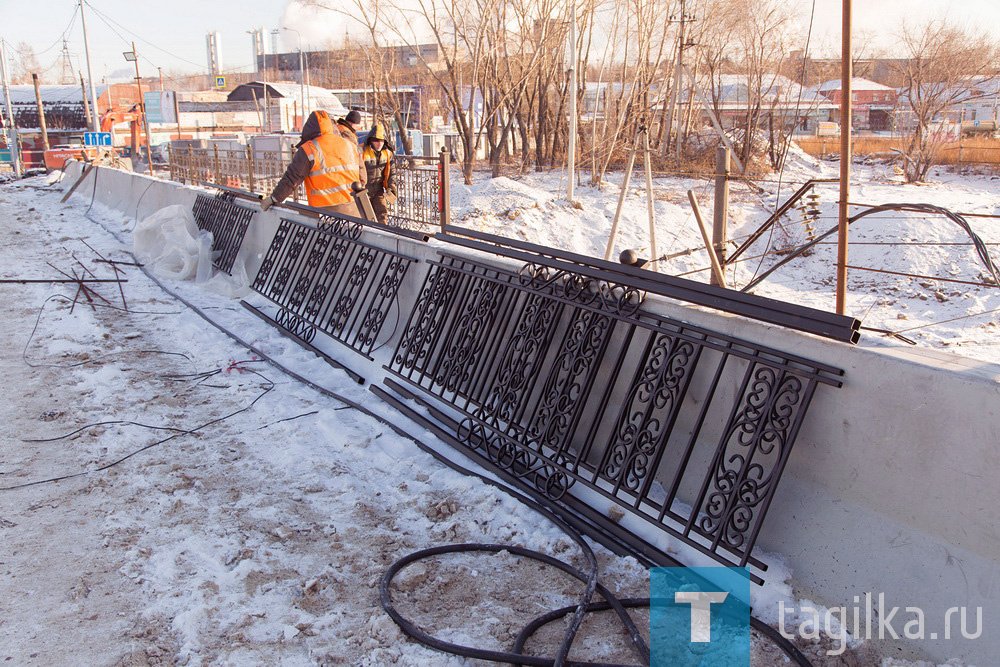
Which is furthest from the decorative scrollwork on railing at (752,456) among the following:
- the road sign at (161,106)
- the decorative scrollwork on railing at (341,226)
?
the road sign at (161,106)

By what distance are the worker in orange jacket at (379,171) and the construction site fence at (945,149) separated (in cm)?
2062

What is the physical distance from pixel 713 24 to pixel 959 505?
2479 centimetres

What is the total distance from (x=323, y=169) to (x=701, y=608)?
273 inches

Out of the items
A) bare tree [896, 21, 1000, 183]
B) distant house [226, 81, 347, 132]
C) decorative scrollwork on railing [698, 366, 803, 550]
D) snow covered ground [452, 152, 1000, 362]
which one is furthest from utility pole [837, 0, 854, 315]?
distant house [226, 81, 347, 132]

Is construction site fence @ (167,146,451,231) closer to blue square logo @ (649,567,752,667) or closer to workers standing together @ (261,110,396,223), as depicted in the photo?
workers standing together @ (261,110,396,223)

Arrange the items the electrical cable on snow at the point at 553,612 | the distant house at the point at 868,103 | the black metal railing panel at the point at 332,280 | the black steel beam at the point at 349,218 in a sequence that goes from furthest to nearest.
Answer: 1. the distant house at the point at 868,103
2. the black metal railing panel at the point at 332,280
3. the black steel beam at the point at 349,218
4. the electrical cable on snow at the point at 553,612

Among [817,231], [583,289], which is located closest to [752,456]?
[583,289]

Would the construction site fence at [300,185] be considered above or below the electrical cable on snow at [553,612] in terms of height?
above

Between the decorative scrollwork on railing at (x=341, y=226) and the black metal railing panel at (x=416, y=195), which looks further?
the black metal railing panel at (x=416, y=195)

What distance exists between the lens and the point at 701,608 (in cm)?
336

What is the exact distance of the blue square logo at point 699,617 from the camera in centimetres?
306

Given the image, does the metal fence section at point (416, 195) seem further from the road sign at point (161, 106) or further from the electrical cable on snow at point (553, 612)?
the road sign at point (161, 106)

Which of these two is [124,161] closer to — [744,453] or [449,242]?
[449,242]

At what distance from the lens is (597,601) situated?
341 centimetres
